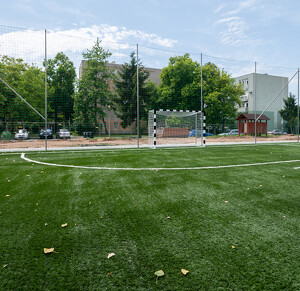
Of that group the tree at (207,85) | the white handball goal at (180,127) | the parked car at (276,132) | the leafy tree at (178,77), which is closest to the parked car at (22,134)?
the white handball goal at (180,127)

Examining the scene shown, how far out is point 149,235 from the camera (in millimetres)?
2248

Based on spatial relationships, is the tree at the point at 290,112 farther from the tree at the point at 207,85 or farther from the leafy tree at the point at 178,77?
the leafy tree at the point at 178,77

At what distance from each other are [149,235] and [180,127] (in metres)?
12.9

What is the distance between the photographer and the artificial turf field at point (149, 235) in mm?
1636

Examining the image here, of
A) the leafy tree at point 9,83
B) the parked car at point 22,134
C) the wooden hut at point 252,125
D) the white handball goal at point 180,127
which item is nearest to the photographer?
the leafy tree at point 9,83

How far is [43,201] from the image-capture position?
10.6ft

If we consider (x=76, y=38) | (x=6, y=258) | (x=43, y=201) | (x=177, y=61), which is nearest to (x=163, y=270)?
(x=6, y=258)

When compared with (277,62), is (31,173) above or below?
below

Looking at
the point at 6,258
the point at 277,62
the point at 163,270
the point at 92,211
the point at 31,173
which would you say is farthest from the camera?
the point at 277,62

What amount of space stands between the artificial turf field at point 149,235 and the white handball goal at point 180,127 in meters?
9.62

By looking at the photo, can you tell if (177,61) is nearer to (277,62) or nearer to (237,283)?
(277,62)

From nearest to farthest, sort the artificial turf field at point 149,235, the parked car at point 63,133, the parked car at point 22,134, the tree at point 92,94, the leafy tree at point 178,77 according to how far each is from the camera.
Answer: the artificial turf field at point 149,235, the parked car at point 22,134, the parked car at point 63,133, the tree at point 92,94, the leafy tree at point 178,77

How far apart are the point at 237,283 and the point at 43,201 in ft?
8.48

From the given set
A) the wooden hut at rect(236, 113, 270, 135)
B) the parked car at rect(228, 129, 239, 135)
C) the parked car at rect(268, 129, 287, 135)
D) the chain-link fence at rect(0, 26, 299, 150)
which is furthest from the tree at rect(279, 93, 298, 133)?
the chain-link fence at rect(0, 26, 299, 150)
